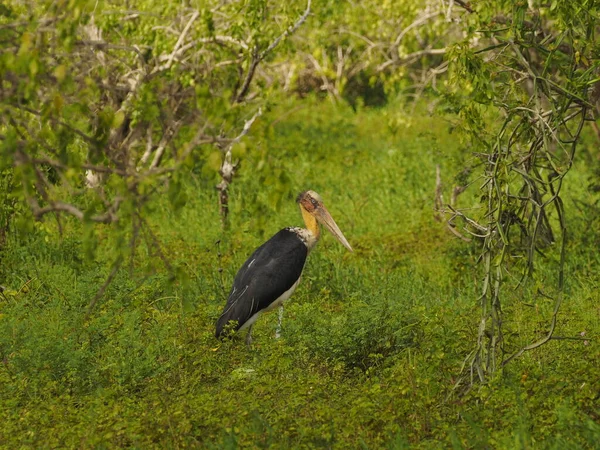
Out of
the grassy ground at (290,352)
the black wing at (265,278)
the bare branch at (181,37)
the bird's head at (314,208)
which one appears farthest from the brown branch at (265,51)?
the black wing at (265,278)

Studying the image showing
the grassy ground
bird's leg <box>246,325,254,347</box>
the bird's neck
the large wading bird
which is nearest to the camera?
the grassy ground

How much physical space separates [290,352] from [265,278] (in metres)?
0.98

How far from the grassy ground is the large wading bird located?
0.70 ft

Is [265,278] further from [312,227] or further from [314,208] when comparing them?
[314,208]

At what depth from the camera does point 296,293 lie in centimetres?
929

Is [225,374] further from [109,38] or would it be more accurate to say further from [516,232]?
[109,38]

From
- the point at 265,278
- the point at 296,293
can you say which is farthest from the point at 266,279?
the point at 296,293

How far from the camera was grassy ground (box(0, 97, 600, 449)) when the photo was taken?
18.5ft

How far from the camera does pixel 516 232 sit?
418 inches

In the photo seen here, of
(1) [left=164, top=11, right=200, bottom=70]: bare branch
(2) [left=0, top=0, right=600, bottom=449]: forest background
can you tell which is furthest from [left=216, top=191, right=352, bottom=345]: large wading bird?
(1) [left=164, top=11, right=200, bottom=70]: bare branch

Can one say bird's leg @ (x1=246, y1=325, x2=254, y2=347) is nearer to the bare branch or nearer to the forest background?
the forest background

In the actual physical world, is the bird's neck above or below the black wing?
below

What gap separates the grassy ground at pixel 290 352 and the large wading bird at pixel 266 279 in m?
0.21

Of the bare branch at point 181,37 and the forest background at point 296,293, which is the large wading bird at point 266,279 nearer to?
the forest background at point 296,293
